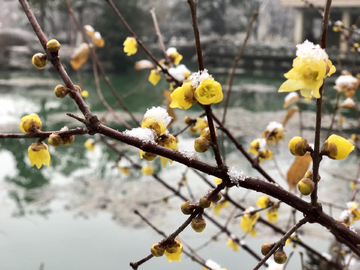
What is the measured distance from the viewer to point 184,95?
13 centimetres

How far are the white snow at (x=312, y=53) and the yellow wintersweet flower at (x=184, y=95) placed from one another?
0.05 metres

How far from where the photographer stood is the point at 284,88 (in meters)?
0.12

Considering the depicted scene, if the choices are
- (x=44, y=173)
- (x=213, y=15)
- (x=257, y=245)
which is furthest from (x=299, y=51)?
(x=213, y=15)

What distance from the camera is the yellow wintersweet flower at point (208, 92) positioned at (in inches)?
4.6

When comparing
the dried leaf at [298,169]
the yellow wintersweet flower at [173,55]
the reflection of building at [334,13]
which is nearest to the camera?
the dried leaf at [298,169]

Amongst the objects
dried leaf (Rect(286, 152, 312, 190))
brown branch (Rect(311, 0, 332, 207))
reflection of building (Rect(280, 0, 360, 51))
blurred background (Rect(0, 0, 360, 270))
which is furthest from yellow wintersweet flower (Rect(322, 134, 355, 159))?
reflection of building (Rect(280, 0, 360, 51))

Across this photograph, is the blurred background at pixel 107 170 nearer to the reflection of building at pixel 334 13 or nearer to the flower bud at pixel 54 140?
the reflection of building at pixel 334 13

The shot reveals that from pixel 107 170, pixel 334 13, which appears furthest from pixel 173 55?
pixel 334 13

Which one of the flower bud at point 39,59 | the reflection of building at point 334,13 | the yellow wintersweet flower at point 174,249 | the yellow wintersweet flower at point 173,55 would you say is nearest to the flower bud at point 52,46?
the flower bud at point 39,59

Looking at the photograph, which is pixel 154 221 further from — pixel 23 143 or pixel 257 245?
pixel 23 143

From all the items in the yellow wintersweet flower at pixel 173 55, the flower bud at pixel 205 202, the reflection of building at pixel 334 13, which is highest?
the reflection of building at pixel 334 13

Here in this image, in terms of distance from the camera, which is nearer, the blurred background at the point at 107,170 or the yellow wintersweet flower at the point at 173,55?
the yellow wintersweet flower at the point at 173,55

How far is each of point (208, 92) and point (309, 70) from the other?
0.04 metres

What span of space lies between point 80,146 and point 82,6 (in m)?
2.38
